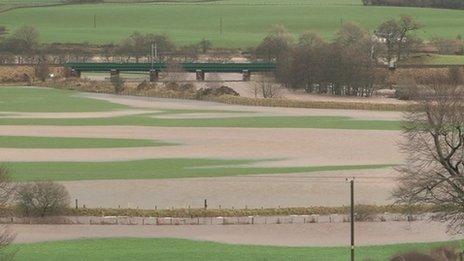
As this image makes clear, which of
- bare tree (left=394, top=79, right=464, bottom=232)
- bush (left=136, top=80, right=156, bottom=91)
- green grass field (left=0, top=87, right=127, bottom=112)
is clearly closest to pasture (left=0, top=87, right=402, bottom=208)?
green grass field (left=0, top=87, right=127, bottom=112)

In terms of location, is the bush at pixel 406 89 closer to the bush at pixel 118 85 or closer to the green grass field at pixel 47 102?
the green grass field at pixel 47 102

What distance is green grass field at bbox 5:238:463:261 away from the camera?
83.4 ft

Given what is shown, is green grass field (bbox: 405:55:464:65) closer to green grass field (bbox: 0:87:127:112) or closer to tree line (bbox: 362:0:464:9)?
green grass field (bbox: 0:87:127:112)

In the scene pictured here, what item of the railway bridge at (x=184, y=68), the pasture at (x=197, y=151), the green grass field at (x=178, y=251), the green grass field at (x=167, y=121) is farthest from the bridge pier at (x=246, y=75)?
the green grass field at (x=178, y=251)

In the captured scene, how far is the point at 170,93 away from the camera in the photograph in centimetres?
7275

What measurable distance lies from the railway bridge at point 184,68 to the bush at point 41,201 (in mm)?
55223

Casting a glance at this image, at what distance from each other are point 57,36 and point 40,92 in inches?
2035

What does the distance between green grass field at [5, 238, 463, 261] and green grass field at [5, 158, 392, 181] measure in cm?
816

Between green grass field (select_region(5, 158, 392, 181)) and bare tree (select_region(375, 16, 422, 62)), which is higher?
bare tree (select_region(375, 16, 422, 62))

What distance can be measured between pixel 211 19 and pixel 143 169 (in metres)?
107

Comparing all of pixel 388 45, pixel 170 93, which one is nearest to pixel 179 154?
pixel 170 93

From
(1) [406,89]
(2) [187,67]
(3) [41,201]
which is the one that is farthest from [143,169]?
(2) [187,67]

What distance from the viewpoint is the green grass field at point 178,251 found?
2541cm

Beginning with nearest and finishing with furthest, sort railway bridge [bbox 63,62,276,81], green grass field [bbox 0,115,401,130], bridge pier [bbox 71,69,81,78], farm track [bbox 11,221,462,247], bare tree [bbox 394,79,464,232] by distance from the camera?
bare tree [bbox 394,79,464,232], farm track [bbox 11,221,462,247], green grass field [bbox 0,115,401,130], railway bridge [bbox 63,62,276,81], bridge pier [bbox 71,69,81,78]
